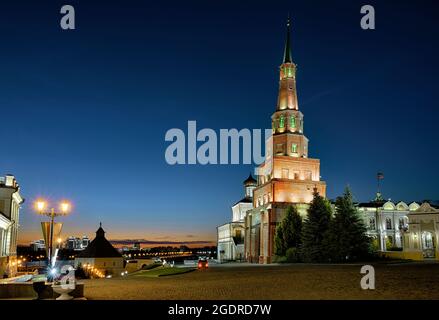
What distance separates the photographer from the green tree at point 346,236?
4331 cm

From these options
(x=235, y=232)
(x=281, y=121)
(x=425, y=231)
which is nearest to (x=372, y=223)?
(x=425, y=231)

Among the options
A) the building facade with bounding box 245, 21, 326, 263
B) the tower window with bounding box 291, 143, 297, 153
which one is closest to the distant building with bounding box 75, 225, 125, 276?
the building facade with bounding box 245, 21, 326, 263

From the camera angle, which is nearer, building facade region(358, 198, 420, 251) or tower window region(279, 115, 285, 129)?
tower window region(279, 115, 285, 129)


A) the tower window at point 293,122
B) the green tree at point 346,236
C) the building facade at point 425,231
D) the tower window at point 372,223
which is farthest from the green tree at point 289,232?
the tower window at point 372,223

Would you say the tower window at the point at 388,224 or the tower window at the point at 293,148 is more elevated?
the tower window at the point at 293,148

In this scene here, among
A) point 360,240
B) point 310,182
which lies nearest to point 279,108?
point 310,182

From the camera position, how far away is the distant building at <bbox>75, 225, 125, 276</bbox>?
62.8 metres

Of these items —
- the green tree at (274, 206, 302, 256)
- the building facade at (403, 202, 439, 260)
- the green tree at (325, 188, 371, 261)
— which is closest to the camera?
the green tree at (325, 188, 371, 261)

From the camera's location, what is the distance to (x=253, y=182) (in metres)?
101

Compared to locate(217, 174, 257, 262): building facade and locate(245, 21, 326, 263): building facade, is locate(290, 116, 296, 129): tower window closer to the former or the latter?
locate(245, 21, 326, 263): building facade

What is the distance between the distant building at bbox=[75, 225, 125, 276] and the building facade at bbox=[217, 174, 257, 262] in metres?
22.2

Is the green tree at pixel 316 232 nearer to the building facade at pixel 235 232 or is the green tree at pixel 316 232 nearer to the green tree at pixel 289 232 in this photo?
the green tree at pixel 289 232

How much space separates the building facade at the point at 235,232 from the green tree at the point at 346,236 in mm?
33662
